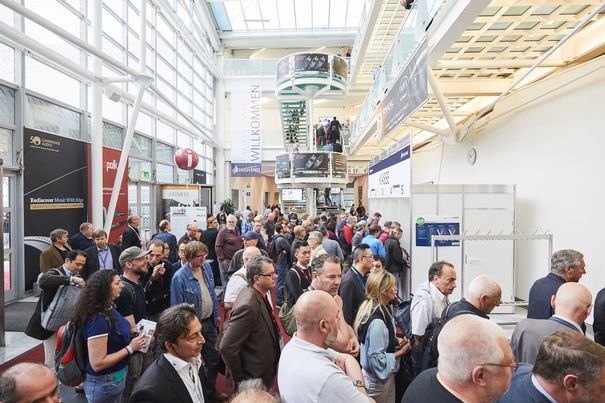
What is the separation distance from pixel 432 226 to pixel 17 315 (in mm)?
7021

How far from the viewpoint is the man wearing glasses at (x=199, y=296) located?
137 inches

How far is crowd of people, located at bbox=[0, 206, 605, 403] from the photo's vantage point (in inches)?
57.2

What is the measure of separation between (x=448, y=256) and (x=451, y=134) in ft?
12.4

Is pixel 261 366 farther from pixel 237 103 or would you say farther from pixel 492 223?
pixel 237 103

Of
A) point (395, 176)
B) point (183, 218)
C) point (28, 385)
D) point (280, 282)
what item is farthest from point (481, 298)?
point (183, 218)

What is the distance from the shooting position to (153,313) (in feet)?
12.6

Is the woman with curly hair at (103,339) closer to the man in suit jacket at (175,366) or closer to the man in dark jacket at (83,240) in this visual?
the man in suit jacket at (175,366)

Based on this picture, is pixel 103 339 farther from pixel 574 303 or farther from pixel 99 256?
pixel 99 256

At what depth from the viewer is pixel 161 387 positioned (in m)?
1.67

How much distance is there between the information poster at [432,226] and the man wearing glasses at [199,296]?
407 centimetres

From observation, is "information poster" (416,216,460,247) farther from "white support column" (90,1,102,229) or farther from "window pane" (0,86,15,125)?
"window pane" (0,86,15,125)

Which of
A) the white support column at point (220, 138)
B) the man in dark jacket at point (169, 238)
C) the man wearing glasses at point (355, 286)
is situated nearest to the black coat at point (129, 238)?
the man in dark jacket at point (169, 238)

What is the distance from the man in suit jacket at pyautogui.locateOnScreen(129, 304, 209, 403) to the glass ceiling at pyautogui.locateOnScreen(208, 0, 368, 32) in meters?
20.7

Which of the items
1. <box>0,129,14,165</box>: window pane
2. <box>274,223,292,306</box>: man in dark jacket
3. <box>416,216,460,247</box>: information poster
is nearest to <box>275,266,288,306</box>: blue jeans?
<box>274,223,292,306</box>: man in dark jacket
